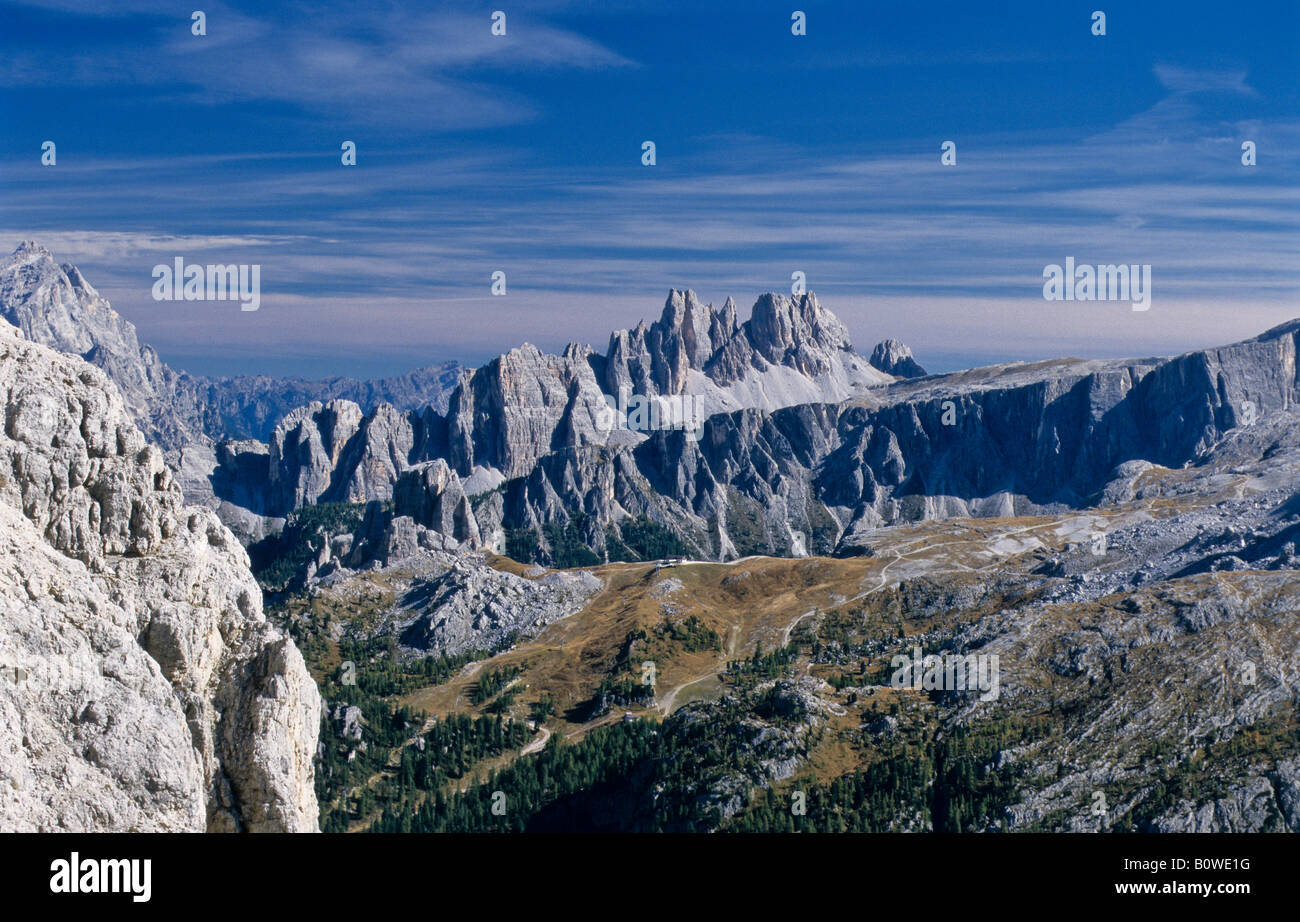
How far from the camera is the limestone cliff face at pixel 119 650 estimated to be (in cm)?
3581

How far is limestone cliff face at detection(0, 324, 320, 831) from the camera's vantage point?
117ft

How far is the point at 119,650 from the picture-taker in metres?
38.8

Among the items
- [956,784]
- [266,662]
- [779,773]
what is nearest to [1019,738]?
[956,784]
